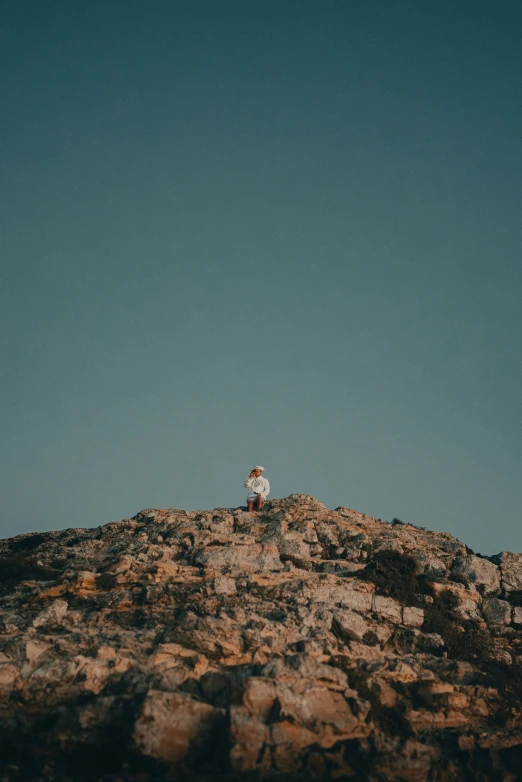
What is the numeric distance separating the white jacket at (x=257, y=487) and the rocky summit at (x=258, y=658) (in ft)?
12.4

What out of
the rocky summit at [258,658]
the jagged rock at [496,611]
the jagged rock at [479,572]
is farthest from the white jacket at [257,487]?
the jagged rock at [496,611]

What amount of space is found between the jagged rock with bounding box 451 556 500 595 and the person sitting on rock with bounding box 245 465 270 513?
9578mm

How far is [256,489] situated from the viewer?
2803cm

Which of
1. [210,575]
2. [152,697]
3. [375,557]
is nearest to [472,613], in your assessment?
[375,557]

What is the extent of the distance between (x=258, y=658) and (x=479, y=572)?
1149 centimetres

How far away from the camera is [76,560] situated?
22.0m

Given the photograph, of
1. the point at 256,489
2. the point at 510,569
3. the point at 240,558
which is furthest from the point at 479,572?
the point at 256,489

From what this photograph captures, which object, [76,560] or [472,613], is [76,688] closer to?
[76,560]

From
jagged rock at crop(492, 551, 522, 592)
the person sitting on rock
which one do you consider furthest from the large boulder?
jagged rock at crop(492, 551, 522, 592)

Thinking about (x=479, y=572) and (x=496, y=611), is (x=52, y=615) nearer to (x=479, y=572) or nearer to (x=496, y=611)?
(x=496, y=611)

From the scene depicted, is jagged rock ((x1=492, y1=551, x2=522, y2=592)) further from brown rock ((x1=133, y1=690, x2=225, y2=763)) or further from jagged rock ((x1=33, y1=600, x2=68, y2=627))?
jagged rock ((x1=33, y1=600, x2=68, y2=627))

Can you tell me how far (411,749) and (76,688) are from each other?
25.2 ft

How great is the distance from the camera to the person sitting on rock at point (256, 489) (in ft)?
91.7

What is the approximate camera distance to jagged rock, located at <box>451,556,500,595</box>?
2164 cm
